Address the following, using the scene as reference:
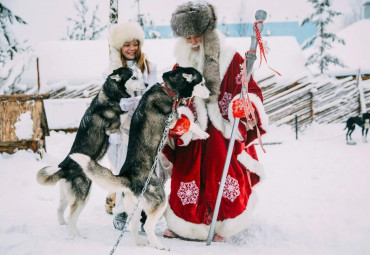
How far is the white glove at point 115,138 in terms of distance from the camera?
10.1 ft

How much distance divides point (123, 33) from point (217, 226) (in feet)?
7.30

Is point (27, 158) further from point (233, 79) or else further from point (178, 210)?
point (233, 79)

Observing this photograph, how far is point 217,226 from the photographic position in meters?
2.96

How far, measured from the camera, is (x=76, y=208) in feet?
9.12

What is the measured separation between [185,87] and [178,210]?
119 cm

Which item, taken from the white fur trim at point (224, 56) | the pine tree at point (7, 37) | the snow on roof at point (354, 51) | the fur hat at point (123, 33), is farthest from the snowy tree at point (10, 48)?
the snow on roof at point (354, 51)

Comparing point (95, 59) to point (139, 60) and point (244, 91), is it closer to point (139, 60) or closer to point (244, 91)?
point (139, 60)

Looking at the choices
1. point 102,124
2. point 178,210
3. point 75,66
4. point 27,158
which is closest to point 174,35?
point 102,124

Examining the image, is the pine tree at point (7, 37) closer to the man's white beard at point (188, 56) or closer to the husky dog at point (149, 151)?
the man's white beard at point (188, 56)

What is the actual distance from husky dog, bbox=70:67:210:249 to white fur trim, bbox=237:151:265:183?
441 mm

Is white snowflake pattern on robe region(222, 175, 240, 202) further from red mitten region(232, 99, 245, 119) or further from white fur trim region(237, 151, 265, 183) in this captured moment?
red mitten region(232, 99, 245, 119)

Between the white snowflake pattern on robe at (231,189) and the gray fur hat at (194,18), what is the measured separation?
1.42m

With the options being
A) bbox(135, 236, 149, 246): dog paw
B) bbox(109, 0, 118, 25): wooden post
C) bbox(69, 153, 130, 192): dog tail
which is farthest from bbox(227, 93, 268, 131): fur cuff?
bbox(109, 0, 118, 25): wooden post

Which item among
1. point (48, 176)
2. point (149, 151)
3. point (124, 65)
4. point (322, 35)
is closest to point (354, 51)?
point (322, 35)
